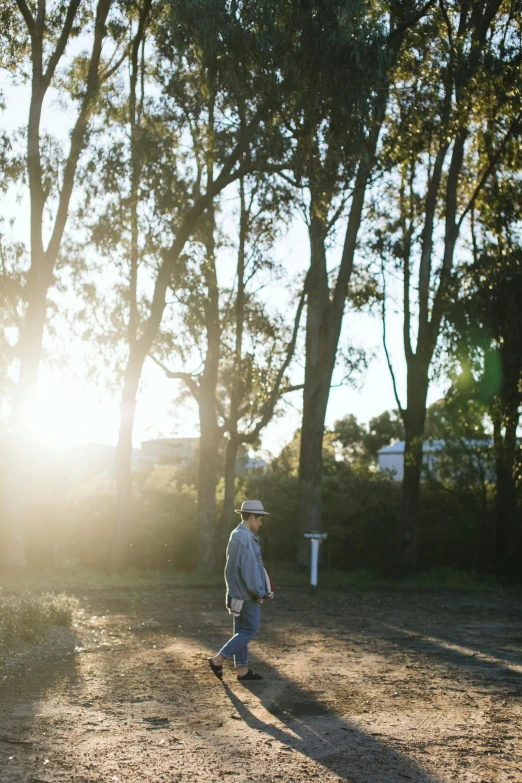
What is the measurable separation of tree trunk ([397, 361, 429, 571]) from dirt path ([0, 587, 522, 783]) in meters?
10.5

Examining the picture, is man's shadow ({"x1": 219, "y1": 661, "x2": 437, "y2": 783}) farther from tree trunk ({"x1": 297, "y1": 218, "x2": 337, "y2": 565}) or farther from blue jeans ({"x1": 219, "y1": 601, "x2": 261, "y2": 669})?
tree trunk ({"x1": 297, "y1": 218, "x2": 337, "y2": 565})

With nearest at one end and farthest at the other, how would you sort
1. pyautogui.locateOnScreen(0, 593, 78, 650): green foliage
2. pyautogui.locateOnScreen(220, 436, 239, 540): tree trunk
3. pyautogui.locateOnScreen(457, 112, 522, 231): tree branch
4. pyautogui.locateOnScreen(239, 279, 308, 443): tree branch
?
1. pyautogui.locateOnScreen(0, 593, 78, 650): green foliage
2. pyautogui.locateOnScreen(457, 112, 522, 231): tree branch
3. pyautogui.locateOnScreen(239, 279, 308, 443): tree branch
4. pyautogui.locateOnScreen(220, 436, 239, 540): tree trunk

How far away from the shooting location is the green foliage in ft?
36.0

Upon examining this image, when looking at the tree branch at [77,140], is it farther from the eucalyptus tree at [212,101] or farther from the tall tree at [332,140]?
the tall tree at [332,140]

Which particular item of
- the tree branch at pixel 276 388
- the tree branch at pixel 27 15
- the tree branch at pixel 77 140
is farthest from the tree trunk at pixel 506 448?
the tree branch at pixel 27 15

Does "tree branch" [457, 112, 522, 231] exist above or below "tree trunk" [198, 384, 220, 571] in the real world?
above

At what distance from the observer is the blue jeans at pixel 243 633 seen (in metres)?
9.20

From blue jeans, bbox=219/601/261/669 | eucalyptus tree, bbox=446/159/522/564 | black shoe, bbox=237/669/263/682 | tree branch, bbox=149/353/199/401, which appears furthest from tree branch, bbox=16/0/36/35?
black shoe, bbox=237/669/263/682

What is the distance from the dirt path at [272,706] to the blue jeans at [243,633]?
33cm

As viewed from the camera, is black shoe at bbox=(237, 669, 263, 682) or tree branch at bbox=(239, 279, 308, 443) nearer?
black shoe at bbox=(237, 669, 263, 682)

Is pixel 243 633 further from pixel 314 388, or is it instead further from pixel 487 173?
pixel 487 173

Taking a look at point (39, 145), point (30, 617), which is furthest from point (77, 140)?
point (30, 617)

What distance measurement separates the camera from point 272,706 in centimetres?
793

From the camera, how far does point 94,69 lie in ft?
72.6
